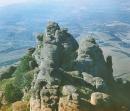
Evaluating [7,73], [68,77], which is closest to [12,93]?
[68,77]

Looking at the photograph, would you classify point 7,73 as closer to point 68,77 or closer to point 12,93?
point 12,93

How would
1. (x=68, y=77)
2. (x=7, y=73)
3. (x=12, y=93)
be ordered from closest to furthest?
(x=68, y=77)
(x=12, y=93)
(x=7, y=73)

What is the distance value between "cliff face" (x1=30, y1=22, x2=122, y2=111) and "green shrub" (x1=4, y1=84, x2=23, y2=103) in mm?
5749

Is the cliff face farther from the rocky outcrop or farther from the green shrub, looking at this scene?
the rocky outcrop

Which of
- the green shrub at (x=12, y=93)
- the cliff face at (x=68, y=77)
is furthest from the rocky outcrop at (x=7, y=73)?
the green shrub at (x=12, y=93)

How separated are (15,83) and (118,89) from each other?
735 inches

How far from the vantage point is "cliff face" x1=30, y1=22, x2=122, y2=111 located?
2254 inches

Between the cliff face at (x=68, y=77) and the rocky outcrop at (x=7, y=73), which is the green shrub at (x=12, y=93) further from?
the rocky outcrop at (x=7, y=73)

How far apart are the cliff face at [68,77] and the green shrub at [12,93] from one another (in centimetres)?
575

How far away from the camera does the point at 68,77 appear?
68375mm

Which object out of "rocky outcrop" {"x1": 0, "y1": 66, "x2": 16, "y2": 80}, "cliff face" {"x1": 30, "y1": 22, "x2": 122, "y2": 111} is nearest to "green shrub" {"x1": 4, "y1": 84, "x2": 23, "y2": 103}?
"cliff face" {"x1": 30, "y1": 22, "x2": 122, "y2": 111}

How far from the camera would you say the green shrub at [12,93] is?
244 feet

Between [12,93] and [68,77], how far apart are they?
1121 cm

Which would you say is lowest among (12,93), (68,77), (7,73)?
(7,73)
